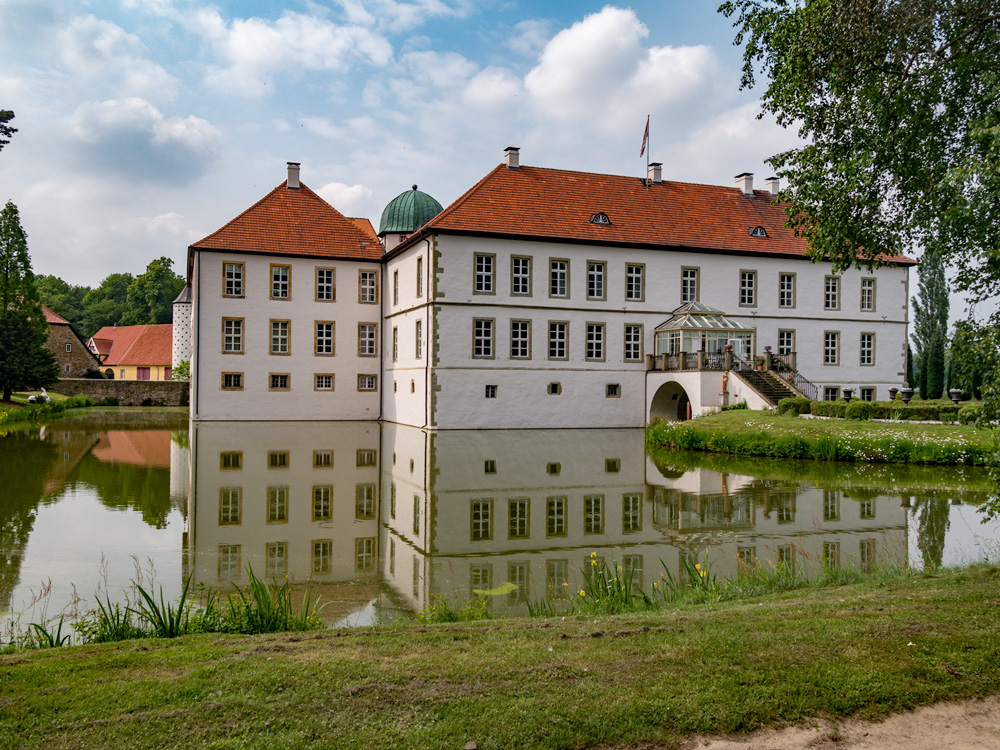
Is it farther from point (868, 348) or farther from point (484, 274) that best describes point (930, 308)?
point (484, 274)

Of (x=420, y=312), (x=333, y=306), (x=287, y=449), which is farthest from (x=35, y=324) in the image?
(x=287, y=449)

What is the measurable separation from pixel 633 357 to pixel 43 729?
2852 centimetres

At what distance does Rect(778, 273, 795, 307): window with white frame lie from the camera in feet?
109

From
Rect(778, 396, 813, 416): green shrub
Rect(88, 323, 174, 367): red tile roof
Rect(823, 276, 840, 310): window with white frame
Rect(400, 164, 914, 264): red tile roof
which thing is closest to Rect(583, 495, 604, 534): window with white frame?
Rect(778, 396, 813, 416): green shrub

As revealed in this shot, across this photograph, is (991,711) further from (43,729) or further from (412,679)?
(43,729)

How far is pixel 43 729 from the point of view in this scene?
3.69 m

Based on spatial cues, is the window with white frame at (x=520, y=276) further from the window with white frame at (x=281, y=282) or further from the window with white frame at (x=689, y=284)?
the window with white frame at (x=281, y=282)

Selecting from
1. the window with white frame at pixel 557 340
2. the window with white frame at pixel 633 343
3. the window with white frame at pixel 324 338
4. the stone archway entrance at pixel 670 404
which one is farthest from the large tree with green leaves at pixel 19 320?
the stone archway entrance at pixel 670 404

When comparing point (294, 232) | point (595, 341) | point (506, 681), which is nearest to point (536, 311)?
point (595, 341)

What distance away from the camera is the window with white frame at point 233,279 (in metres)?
32.3

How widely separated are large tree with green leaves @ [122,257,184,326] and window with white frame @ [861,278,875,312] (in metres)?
70.3

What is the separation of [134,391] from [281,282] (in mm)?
18408

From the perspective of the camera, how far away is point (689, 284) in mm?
31859

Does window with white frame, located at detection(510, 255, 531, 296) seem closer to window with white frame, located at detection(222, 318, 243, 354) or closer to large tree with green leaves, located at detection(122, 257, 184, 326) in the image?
window with white frame, located at detection(222, 318, 243, 354)
